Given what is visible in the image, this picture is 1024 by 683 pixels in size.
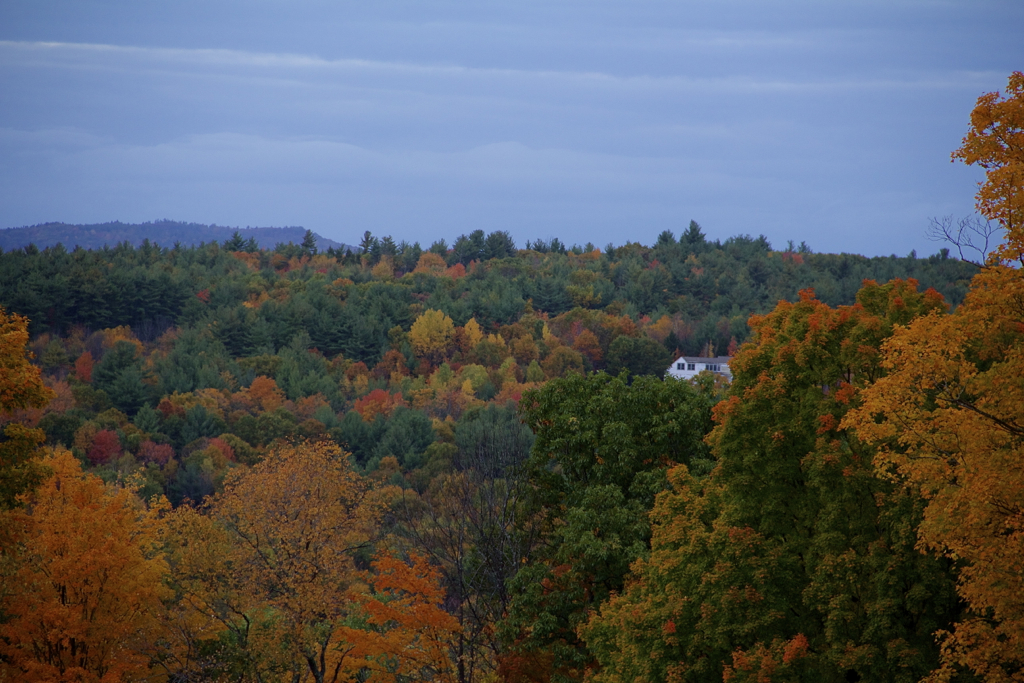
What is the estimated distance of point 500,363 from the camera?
125 m

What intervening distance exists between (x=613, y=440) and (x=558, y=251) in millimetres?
170180

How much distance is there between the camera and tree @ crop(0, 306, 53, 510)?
14.9m

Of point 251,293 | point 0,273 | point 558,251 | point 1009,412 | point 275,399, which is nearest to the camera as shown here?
point 1009,412

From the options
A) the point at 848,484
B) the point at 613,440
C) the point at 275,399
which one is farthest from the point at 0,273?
the point at 848,484

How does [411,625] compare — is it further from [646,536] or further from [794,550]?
[794,550]

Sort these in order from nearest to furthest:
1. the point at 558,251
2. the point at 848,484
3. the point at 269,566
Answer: the point at 848,484
the point at 269,566
the point at 558,251

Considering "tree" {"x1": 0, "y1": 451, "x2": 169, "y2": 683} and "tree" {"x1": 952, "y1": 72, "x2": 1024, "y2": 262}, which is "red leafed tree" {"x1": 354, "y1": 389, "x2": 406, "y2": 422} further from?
"tree" {"x1": 952, "y1": 72, "x2": 1024, "y2": 262}

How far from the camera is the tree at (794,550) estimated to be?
47.5ft

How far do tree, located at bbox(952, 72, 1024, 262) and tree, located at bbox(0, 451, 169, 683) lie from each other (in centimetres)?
1965

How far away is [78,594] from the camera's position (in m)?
23.2

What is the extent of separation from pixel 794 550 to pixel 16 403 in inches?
516

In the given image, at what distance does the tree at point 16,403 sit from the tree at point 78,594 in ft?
20.1

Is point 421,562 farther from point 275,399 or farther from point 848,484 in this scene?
point 275,399

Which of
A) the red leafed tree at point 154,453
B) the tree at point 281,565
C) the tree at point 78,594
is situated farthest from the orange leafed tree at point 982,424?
the red leafed tree at point 154,453
